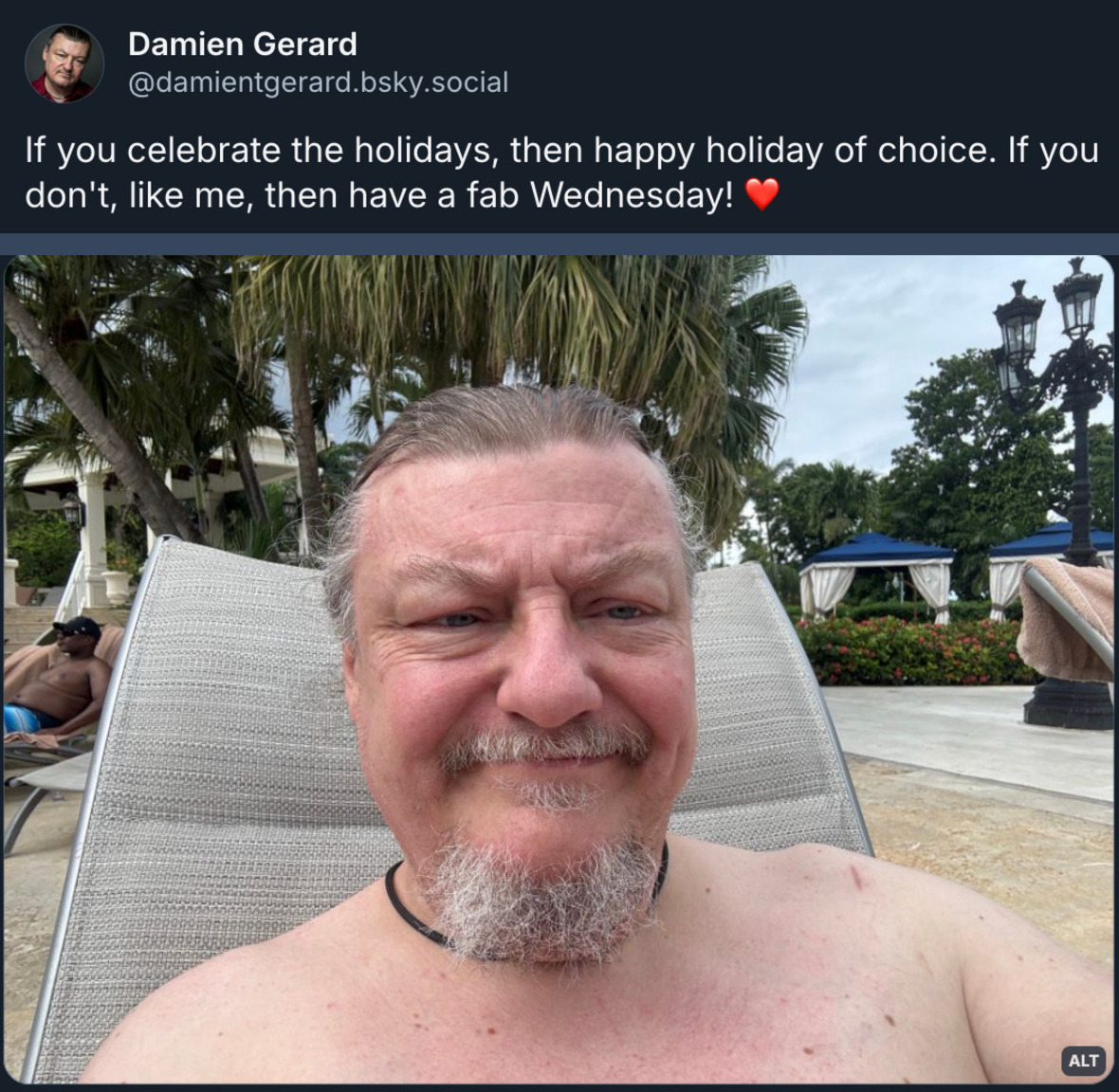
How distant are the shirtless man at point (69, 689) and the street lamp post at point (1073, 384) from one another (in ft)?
20.3

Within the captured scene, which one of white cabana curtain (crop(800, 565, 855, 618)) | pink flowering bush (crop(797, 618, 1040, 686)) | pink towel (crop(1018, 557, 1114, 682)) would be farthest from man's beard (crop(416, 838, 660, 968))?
white cabana curtain (crop(800, 565, 855, 618))

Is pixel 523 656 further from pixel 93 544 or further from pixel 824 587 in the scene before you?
pixel 824 587

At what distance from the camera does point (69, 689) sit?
5926mm

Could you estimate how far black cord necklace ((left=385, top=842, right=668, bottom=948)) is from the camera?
3.84 ft

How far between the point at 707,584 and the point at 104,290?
6.73 meters

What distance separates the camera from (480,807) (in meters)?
1.06

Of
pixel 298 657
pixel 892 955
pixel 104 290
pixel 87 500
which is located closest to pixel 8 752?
pixel 104 290

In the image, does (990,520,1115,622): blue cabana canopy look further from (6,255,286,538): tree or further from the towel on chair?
the towel on chair

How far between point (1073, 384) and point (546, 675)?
409 cm

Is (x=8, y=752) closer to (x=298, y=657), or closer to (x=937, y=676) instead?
(x=298, y=657)

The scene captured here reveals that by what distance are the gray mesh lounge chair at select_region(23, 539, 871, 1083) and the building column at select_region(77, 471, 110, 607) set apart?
1222cm

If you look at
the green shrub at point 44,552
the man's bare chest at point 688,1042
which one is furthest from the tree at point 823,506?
the man's bare chest at point 688,1042
